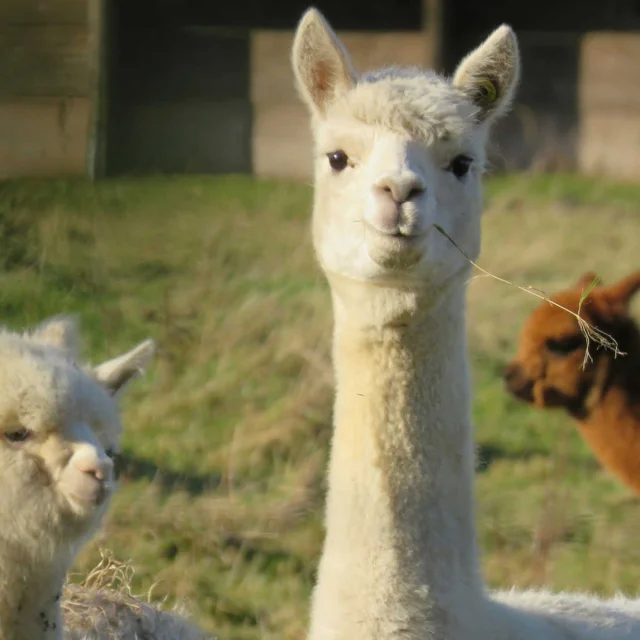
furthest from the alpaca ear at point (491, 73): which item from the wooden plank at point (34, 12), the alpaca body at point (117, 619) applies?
the wooden plank at point (34, 12)

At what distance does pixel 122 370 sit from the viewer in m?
3.36

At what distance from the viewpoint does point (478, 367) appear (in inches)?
294

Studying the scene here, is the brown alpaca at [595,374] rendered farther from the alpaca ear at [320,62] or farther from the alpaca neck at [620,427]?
the alpaca ear at [320,62]

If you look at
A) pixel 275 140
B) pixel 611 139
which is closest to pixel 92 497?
pixel 275 140

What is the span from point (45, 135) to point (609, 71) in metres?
4.64

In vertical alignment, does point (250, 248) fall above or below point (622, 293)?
below

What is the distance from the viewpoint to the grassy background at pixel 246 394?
5516mm

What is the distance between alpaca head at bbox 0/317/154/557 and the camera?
297cm

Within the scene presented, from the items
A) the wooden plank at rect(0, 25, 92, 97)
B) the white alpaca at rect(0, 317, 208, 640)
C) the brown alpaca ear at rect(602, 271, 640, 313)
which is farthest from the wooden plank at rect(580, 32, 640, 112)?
the white alpaca at rect(0, 317, 208, 640)

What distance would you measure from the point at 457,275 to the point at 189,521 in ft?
8.47

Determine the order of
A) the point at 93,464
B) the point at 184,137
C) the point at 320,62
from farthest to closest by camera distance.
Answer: the point at 184,137, the point at 320,62, the point at 93,464

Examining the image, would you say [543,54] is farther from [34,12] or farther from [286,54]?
[34,12]

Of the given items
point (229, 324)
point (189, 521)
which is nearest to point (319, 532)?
point (189, 521)

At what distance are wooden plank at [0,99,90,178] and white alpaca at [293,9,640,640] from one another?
537cm
